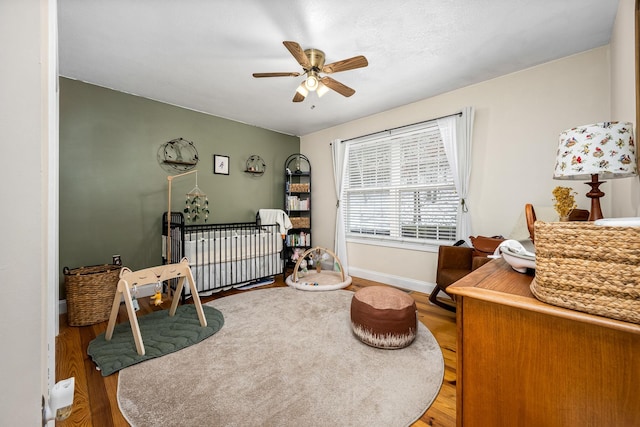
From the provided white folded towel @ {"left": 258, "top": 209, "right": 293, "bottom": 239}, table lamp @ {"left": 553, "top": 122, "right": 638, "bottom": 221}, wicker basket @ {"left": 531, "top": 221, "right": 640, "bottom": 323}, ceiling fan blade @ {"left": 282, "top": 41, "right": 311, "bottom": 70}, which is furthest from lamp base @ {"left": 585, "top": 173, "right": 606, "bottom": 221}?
white folded towel @ {"left": 258, "top": 209, "right": 293, "bottom": 239}

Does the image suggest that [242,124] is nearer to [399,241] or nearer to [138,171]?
[138,171]

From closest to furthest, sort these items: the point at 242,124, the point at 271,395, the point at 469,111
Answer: the point at 271,395 < the point at 469,111 < the point at 242,124

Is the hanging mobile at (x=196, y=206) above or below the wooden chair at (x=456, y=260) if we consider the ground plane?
above

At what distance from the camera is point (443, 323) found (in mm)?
2369

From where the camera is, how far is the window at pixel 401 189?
3.09 metres

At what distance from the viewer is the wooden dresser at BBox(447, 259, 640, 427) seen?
553 millimetres

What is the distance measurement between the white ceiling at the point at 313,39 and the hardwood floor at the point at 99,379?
7.90 ft

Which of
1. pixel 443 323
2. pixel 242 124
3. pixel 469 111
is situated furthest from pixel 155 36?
pixel 443 323

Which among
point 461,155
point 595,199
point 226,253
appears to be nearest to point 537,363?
point 595,199

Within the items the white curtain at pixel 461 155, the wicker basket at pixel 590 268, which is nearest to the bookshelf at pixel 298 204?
the white curtain at pixel 461 155

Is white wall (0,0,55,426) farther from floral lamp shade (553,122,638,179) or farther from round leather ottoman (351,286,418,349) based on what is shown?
round leather ottoman (351,286,418,349)

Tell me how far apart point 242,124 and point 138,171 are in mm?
1647

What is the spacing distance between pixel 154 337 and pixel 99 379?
1.51 feet

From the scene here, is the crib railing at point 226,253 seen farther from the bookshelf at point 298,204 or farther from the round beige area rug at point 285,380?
the round beige area rug at point 285,380
